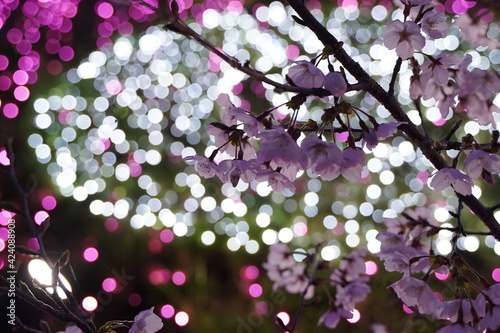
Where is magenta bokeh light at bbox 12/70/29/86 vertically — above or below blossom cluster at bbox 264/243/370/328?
below

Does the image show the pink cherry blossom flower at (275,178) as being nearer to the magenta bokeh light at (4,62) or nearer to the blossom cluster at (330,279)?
the blossom cluster at (330,279)

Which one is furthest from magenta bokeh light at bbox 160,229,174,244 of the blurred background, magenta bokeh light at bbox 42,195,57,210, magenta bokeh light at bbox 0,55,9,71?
magenta bokeh light at bbox 0,55,9,71

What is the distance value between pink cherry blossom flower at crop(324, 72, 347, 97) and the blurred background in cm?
159

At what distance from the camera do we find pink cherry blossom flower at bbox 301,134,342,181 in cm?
44

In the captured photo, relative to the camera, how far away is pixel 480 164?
0.54 m

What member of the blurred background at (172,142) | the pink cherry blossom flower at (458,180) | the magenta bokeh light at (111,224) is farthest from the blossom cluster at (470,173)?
the magenta bokeh light at (111,224)

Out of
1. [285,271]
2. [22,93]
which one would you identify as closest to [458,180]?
[285,271]

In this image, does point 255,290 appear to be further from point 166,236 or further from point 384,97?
point 384,97

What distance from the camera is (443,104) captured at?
0.57 meters

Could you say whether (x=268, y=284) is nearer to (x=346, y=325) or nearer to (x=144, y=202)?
(x=346, y=325)

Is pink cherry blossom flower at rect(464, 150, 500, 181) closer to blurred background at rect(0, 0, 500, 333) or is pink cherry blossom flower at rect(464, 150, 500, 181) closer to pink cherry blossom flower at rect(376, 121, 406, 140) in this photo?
pink cherry blossom flower at rect(376, 121, 406, 140)

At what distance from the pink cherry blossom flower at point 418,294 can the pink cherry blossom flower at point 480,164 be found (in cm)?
14

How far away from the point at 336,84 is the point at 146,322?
347 mm

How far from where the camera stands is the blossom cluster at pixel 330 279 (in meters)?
0.85
